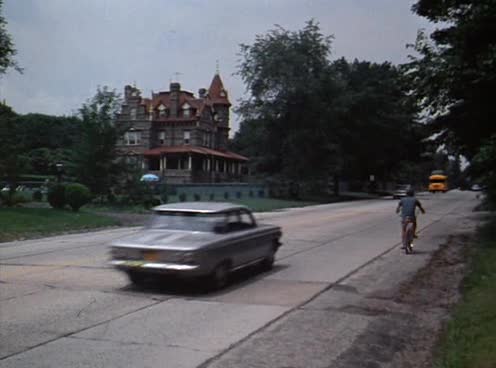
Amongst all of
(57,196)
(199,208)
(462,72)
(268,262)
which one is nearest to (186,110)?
(57,196)

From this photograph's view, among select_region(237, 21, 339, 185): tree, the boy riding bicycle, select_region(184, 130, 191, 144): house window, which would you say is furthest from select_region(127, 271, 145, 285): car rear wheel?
select_region(184, 130, 191, 144): house window

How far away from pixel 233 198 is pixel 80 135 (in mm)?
19445

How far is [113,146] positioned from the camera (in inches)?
1444

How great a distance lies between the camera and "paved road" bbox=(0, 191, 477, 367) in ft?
22.5

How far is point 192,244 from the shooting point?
34.3 ft

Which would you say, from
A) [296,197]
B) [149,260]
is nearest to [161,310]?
[149,260]

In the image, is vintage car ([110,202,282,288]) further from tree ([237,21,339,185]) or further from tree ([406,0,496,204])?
tree ([237,21,339,185])

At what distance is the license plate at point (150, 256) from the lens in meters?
10.5

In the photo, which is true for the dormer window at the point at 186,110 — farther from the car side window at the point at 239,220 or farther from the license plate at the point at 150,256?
the license plate at the point at 150,256

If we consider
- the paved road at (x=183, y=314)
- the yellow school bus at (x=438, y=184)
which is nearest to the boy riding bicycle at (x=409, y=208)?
the paved road at (x=183, y=314)

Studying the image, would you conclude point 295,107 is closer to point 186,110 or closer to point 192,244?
point 186,110

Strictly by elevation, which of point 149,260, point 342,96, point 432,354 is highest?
point 342,96

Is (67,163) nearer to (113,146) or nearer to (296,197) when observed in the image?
(113,146)

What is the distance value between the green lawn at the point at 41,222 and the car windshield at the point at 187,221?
10327 mm
